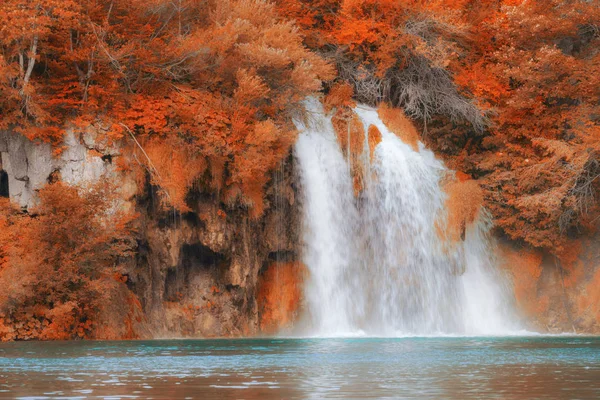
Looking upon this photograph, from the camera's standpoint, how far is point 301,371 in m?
15.5

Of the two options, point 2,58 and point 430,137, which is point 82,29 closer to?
point 2,58

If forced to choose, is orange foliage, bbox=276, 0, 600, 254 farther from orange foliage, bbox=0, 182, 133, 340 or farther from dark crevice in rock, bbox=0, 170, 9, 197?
orange foliage, bbox=0, 182, 133, 340

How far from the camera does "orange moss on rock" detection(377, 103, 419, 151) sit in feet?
112

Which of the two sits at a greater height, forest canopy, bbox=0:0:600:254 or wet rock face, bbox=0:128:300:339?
forest canopy, bbox=0:0:600:254

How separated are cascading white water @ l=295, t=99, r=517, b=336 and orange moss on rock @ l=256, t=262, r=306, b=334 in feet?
1.37

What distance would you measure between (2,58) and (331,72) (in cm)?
1166

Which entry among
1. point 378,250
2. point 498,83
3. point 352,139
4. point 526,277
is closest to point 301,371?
point 378,250

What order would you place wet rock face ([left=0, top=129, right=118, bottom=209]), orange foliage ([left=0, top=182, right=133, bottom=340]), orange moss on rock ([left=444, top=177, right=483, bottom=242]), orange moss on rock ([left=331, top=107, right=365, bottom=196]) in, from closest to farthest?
1. orange foliage ([left=0, top=182, right=133, bottom=340])
2. wet rock face ([left=0, top=129, right=118, bottom=209])
3. orange moss on rock ([left=331, top=107, right=365, bottom=196])
4. orange moss on rock ([left=444, top=177, right=483, bottom=242])

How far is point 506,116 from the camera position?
34.6m

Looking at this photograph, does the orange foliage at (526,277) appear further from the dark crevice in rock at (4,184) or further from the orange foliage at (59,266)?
the dark crevice in rock at (4,184)

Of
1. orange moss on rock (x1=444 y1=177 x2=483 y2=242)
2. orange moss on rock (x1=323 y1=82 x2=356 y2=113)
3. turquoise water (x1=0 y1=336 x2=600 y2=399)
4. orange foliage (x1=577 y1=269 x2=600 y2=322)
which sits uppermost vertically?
orange moss on rock (x1=323 y1=82 x2=356 y2=113)

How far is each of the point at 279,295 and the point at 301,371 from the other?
15.6m

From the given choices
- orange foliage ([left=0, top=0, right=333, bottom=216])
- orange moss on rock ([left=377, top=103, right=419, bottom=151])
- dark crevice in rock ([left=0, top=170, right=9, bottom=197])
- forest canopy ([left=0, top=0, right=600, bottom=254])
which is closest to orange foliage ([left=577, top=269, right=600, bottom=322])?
forest canopy ([left=0, top=0, right=600, bottom=254])

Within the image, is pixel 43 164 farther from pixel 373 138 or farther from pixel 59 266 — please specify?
pixel 373 138
